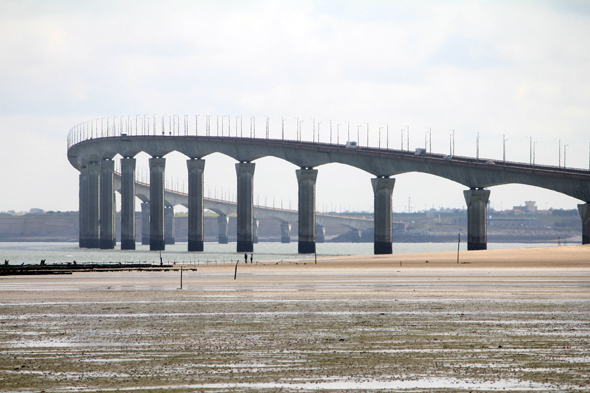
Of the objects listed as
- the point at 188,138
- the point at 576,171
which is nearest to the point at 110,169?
the point at 188,138

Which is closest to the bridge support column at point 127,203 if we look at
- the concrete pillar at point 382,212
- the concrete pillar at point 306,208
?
the concrete pillar at point 306,208

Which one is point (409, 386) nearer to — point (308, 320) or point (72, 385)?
point (72, 385)

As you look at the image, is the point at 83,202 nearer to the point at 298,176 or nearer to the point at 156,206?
the point at 156,206

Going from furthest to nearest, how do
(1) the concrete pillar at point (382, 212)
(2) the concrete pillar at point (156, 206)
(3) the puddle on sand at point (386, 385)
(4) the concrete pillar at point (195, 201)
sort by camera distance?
(2) the concrete pillar at point (156, 206)
(4) the concrete pillar at point (195, 201)
(1) the concrete pillar at point (382, 212)
(3) the puddle on sand at point (386, 385)

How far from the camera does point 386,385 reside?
11820mm

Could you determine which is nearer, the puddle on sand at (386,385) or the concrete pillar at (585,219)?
the puddle on sand at (386,385)

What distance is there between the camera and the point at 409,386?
1173 cm

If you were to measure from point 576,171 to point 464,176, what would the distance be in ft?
48.2

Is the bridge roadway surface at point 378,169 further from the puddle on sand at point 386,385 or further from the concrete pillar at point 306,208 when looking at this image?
the puddle on sand at point 386,385

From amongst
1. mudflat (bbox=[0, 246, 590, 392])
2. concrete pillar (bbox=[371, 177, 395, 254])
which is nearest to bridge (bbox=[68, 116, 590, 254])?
concrete pillar (bbox=[371, 177, 395, 254])

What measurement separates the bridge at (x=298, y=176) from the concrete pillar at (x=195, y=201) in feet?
0.56

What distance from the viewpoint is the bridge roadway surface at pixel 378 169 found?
91.2m

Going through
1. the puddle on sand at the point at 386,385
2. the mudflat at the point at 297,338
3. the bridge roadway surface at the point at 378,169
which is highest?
the bridge roadway surface at the point at 378,169

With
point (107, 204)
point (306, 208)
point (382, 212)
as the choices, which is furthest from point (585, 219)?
point (107, 204)
